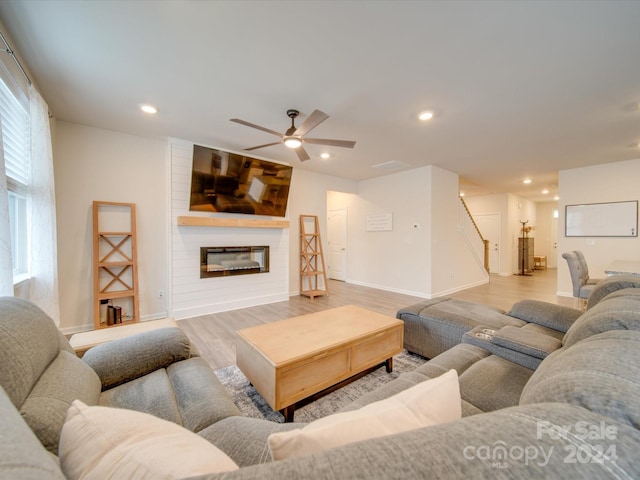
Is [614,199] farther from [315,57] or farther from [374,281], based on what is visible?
[315,57]

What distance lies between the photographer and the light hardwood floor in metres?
3.00

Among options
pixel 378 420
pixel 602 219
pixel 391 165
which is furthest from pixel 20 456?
pixel 602 219

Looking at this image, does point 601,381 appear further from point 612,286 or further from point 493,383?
point 612,286

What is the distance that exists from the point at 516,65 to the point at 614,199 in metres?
4.79

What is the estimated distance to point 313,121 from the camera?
2502 mm

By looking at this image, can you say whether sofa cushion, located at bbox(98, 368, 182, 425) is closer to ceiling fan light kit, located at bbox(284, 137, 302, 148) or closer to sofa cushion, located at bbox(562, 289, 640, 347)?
sofa cushion, located at bbox(562, 289, 640, 347)

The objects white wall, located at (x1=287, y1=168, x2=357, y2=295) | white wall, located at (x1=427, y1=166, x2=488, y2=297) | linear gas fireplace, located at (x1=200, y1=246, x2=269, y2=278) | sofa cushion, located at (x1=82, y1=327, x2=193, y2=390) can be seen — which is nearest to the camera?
sofa cushion, located at (x1=82, y1=327, x2=193, y2=390)

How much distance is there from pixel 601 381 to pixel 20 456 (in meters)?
1.11

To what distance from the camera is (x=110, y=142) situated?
3.55 meters

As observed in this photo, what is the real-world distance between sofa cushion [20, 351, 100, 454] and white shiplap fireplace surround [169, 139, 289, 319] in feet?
9.44

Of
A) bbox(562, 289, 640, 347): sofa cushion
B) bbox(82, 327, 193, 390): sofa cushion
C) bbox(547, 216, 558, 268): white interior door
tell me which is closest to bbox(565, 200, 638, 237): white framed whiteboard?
bbox(562, 289, 640, 347): sofa cushion

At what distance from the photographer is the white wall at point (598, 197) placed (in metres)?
4.71

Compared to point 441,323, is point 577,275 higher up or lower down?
higher up

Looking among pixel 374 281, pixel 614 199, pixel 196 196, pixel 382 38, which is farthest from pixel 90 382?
pixel 614 199
